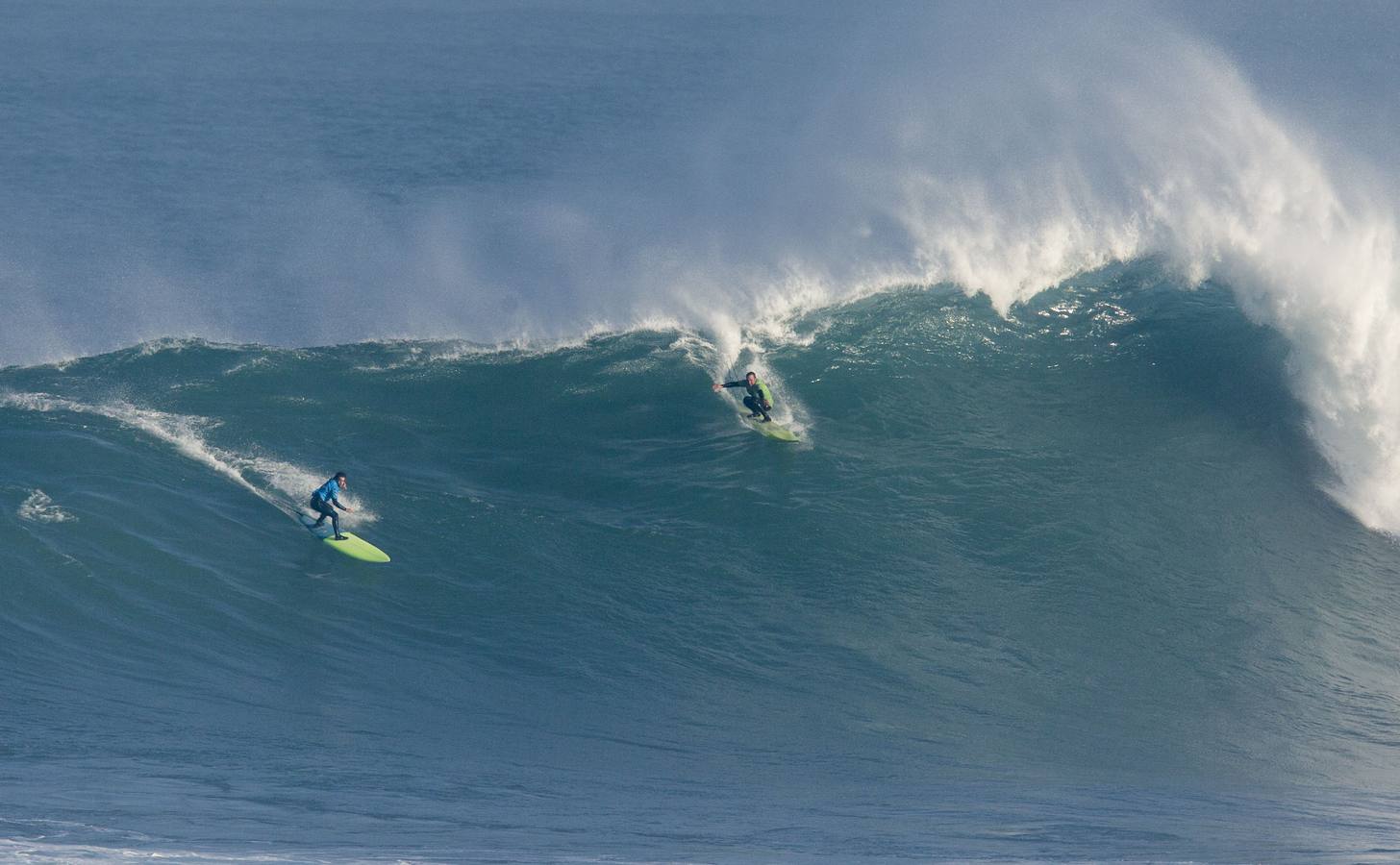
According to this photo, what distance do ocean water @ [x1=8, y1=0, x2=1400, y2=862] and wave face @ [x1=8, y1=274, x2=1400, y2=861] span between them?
0.23 ft

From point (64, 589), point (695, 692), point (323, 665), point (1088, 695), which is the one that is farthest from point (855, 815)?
point (64, 589)

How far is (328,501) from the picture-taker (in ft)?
56.9

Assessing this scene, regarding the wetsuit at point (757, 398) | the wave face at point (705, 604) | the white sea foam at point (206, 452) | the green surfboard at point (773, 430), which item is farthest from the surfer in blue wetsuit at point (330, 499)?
the green surfboard at point (773, 430)

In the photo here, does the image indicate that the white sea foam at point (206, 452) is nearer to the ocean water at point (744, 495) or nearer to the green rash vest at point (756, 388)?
the ocean water at point (744, 495)

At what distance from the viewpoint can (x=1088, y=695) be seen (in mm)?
15070

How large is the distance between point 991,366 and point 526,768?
38.4 ft

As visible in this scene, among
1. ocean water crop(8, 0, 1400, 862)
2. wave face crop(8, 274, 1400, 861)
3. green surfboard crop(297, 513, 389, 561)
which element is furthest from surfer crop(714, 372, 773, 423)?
green surfboard crop(297, 513, 389, 561)

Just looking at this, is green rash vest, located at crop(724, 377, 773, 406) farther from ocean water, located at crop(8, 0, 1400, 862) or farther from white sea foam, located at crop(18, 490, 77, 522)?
white sea foam, located at crop(18, 490, 77, 522)

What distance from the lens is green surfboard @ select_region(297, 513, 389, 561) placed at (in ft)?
56.2

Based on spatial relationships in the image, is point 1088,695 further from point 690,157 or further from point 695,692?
point 690,157

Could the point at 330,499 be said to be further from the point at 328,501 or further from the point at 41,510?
the point at 41,510

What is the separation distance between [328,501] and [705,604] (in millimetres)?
5098

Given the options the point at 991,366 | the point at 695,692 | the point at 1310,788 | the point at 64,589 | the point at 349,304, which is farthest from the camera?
the point at 349,304

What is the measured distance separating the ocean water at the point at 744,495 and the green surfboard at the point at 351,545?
0.63 ft
